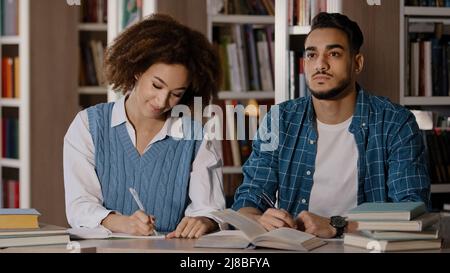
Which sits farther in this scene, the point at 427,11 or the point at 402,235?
the point at 427,11

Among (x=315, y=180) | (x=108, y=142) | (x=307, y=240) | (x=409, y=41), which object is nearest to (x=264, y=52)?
(x=409, y=41)

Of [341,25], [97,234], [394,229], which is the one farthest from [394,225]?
[341,25]

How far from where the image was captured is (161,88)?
2.77 m

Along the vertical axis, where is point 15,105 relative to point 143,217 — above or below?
above

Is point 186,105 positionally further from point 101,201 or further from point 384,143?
point 384,143

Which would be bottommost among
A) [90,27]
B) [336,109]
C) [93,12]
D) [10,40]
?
[336,109]

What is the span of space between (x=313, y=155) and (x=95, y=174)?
76 centimetres

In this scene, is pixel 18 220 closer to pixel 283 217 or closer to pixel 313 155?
pixel 283 217

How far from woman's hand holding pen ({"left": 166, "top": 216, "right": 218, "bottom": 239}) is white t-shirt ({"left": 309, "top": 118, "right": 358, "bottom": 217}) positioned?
0.68 meters

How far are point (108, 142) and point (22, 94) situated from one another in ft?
6.70

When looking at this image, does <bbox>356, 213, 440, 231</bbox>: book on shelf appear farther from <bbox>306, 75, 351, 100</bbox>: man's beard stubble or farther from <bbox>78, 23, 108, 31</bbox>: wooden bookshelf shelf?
<bbox>78, 23, 108, 31</bbox>: wooden bookshelf shelf

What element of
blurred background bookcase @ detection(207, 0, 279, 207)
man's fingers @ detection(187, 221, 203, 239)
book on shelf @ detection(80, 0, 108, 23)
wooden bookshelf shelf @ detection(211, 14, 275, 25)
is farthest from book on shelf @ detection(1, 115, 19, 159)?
man's fingers @ detection(187, 221, 203, 239)
